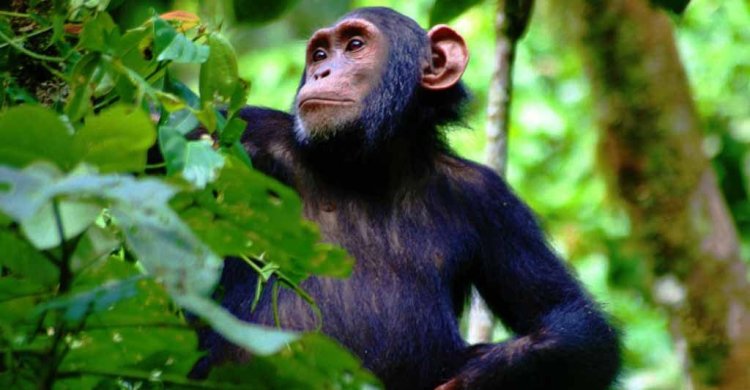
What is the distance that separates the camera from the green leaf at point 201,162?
165 centimetres

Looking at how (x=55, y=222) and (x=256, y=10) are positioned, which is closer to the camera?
(x=55, y=222)

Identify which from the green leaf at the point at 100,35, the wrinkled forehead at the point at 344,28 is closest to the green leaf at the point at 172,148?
the green leaf at the point at 100,35

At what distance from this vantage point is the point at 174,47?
6.53ft

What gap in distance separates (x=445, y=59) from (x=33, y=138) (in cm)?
265

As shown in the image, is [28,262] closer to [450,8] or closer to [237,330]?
[237,330]

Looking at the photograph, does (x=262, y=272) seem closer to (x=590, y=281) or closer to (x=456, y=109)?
(x=456, y=109)

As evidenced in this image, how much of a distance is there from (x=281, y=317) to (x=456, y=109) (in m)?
0.97

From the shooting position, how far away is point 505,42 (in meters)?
3.96

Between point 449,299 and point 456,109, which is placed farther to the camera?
point 456,109

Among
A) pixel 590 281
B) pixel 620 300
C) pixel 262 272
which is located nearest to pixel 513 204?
pixel 262 272

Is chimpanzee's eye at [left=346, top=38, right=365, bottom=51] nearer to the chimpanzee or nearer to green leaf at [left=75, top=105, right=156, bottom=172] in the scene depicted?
the chimpanzee

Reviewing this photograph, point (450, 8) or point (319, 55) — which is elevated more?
point (450, 8)

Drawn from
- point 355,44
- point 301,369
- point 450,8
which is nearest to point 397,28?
point 355,44

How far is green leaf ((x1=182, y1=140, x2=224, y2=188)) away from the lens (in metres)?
1.65
